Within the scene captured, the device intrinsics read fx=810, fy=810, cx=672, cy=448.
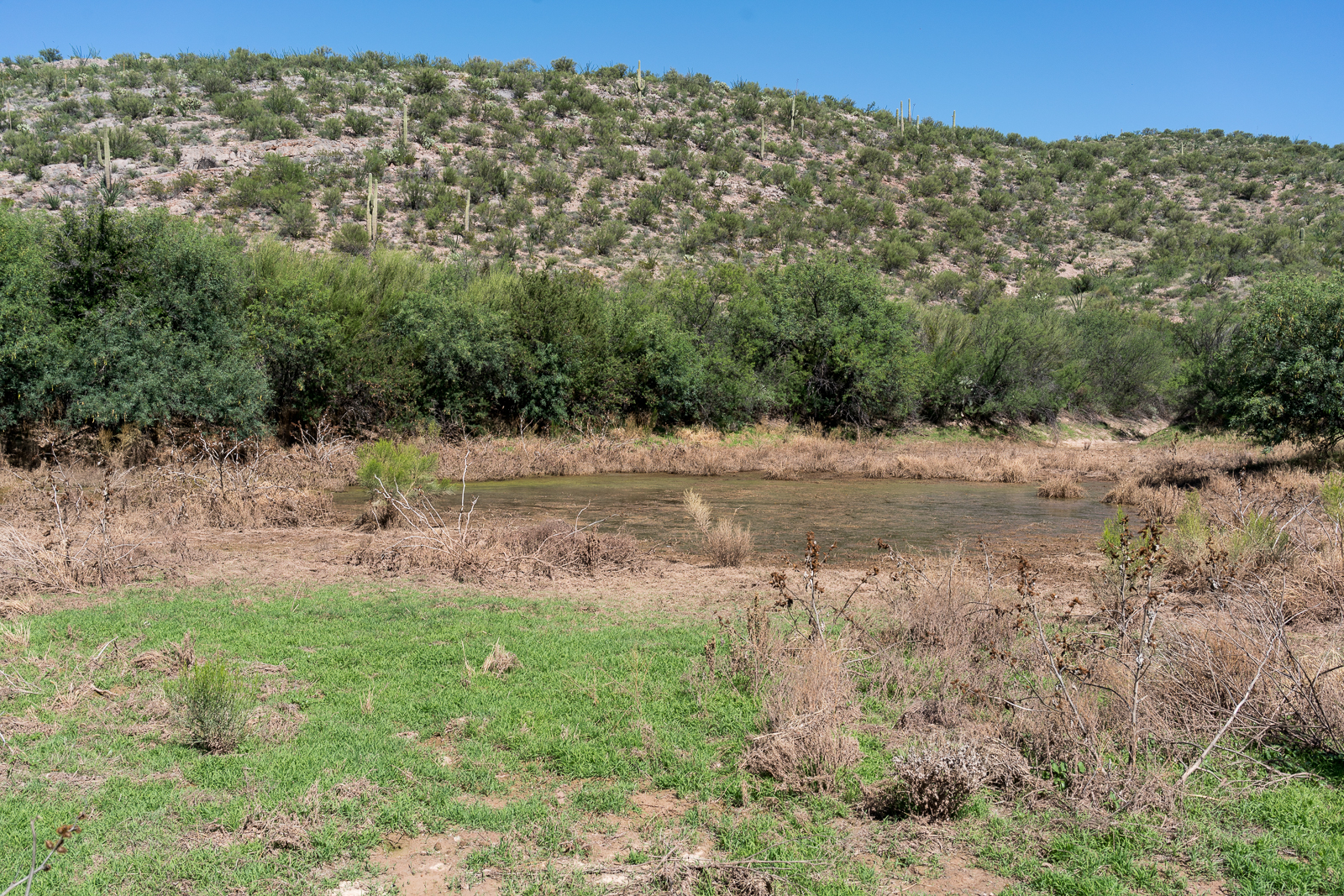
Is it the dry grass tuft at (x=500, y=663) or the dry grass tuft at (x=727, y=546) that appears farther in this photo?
the dry grass tuft at (x=727, y=546)

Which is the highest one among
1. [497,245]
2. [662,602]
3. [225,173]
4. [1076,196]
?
[1076,196]

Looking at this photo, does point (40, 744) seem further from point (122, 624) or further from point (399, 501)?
point (399, 501)

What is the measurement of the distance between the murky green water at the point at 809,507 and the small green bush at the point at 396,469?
4.76ft

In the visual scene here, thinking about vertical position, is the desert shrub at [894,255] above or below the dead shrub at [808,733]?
above

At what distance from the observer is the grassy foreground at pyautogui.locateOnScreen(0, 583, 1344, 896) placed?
14.5 feet

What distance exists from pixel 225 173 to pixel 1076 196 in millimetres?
57899

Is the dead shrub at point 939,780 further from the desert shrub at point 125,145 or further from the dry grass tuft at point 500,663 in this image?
the desert shrub at point 125,145

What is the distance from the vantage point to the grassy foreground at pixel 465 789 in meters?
4.43

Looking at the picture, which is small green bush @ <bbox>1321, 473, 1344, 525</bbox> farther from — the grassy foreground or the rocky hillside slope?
the rocky hillside slope

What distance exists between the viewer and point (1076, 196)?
203 feet

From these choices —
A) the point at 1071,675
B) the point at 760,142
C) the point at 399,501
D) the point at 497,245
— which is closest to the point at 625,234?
the point at 497,245

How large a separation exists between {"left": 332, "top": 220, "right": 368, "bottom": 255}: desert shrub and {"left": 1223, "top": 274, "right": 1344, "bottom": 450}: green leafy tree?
32844mm

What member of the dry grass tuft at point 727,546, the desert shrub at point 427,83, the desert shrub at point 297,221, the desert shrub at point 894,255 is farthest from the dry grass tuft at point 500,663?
the desert shrub at point 427,83

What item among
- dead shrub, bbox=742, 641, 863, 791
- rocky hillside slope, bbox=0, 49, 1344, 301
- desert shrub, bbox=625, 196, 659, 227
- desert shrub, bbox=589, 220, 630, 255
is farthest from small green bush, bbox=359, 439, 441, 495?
desert shrub, bbox=625, 196, 659, 227
